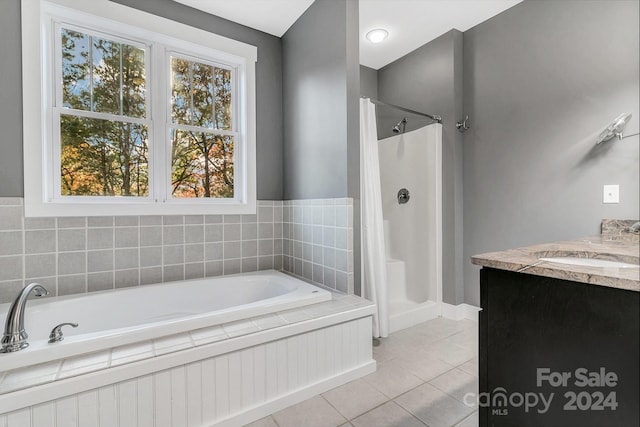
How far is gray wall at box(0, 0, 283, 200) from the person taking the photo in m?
1.75

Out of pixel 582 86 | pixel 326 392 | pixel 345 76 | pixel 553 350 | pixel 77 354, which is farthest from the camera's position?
pixel 345 76

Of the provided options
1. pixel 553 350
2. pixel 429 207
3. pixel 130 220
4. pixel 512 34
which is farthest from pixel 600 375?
pixel 130 220

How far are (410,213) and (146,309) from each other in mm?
2296

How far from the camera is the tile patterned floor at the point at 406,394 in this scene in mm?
1431

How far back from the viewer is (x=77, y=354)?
119 centimetres

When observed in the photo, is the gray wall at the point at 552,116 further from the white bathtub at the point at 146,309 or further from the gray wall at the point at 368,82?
the gray wall at the point at 368,82

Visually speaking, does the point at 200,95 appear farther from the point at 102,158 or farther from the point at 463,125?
the point at 463,125

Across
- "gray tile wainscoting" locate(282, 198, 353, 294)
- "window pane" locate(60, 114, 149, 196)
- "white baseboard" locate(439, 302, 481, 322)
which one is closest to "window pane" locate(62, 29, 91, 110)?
"window pane" locate(60, 114, 149, 196)

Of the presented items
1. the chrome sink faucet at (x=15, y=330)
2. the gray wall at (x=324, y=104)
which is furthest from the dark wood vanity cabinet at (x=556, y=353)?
the chrome sink faucet at (x=15, y=330)

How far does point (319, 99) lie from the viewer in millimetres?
2252

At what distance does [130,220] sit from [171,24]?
1508 mm

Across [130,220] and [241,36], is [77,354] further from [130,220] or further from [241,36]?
[241,36]

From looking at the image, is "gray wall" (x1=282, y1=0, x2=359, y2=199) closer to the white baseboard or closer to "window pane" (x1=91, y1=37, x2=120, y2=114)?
the white baseboard

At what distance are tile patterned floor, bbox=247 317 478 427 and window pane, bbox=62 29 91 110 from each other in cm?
231
